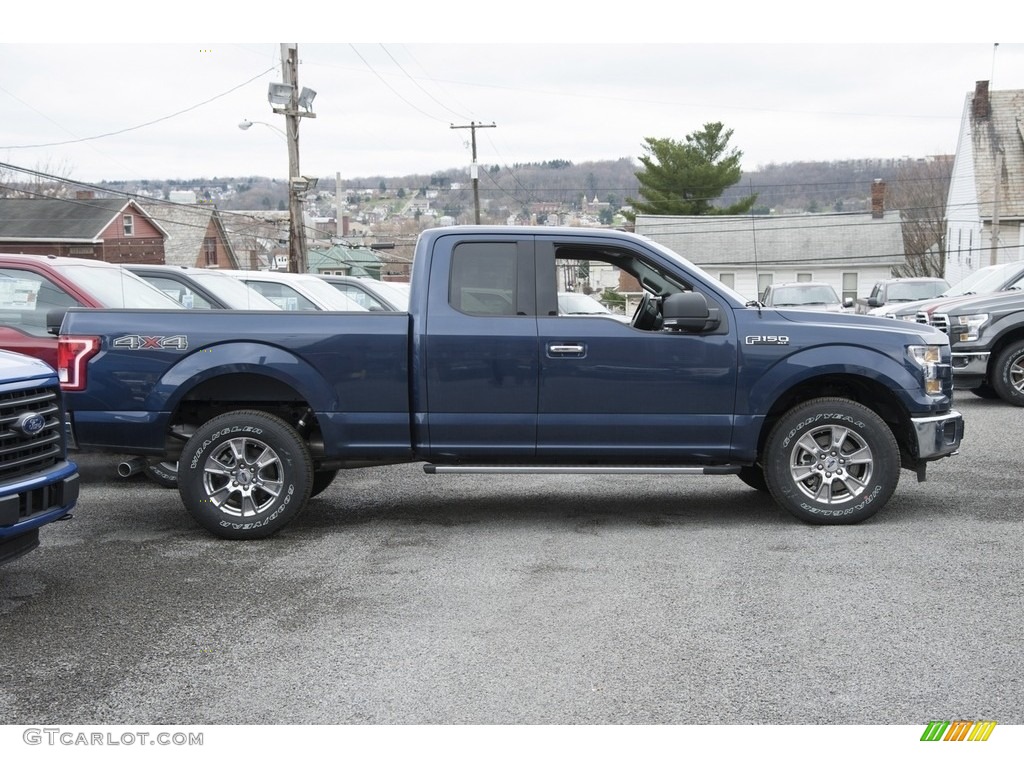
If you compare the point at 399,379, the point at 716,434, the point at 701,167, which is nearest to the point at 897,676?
the point at 716,434

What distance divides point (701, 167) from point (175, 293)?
205 feet

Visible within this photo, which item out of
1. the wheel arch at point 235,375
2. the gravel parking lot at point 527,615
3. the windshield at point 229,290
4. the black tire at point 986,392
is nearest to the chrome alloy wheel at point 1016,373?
the black tire at point 986,392

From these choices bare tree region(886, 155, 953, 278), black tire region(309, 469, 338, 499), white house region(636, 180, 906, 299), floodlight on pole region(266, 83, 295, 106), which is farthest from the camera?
bare tree region(886, 155, 953, 278)

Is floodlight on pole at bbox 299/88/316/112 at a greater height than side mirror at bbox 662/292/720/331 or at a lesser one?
greater

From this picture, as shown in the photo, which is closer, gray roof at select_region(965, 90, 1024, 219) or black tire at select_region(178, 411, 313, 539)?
black tire at select_region(178, 411, 313, 539)

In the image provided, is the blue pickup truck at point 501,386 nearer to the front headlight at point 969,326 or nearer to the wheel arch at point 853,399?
the wheel arch at point 853,399

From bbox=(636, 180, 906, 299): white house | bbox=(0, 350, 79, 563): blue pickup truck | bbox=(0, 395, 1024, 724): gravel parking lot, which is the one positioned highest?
bbox=(636, 180, 906, 299): white house

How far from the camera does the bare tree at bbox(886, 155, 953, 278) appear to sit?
74.3 meters

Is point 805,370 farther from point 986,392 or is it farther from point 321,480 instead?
point 986,392

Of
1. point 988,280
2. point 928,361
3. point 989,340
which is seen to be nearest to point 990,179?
point 988,280

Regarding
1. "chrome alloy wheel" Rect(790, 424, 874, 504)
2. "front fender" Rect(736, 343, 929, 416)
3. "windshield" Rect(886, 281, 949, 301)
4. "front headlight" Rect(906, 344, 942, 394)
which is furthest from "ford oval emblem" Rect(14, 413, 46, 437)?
"windshield" Rect(886, 281, 949, 301)

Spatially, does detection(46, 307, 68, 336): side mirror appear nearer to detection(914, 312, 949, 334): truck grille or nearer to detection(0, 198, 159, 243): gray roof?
detection(914, 312, 949, 334): truck grille

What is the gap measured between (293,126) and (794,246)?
125 ft

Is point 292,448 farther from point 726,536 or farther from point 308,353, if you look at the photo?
point 726,536
